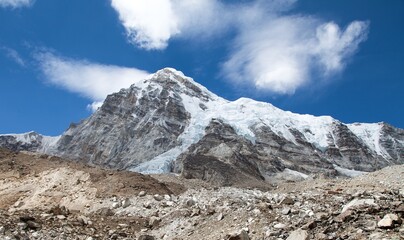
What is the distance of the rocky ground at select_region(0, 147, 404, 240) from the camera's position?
35.1ft

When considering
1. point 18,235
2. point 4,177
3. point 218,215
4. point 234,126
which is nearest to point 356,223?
point 218,215

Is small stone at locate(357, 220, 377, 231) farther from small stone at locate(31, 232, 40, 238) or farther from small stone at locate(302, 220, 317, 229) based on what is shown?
small stone at locate(31, 232, 40, 238)

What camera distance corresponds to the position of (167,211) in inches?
756

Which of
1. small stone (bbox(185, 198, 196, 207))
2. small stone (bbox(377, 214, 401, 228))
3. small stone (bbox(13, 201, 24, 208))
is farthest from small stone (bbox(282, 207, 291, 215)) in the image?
small stone (bbox(13, 201, 24, 208))

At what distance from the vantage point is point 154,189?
24344mm

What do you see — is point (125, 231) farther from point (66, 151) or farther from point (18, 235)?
point (66, 151)

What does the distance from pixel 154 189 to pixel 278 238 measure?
44.4 feet

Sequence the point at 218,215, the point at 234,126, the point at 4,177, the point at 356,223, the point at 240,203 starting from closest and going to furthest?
the point at 356,223
the point at 218,215
the point at 240,203
the point at 4,177
the point at 234,126

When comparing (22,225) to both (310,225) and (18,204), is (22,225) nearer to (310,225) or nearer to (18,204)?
(310,225)

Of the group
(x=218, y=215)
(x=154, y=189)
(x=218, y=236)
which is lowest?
(x=218, y=236)

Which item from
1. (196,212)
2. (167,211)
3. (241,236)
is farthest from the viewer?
(167,211)

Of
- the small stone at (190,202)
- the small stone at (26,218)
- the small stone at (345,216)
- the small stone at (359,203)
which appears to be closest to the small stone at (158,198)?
the small stone at (190,202)

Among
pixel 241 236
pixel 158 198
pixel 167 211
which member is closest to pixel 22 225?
pixel 241 236

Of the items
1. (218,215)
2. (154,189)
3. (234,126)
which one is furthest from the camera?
(234,126)
